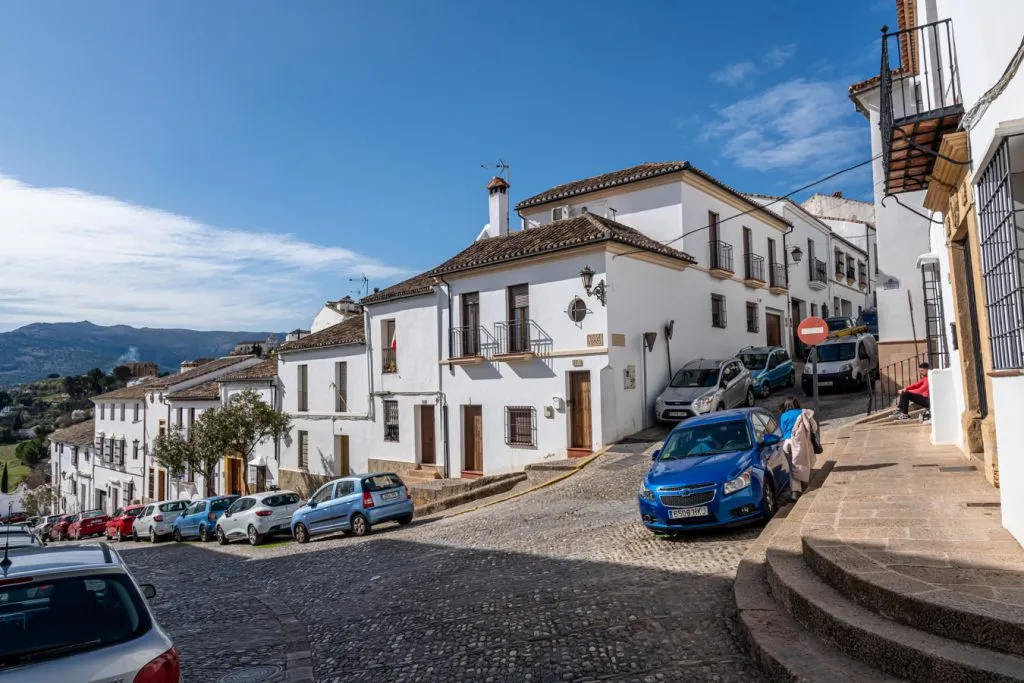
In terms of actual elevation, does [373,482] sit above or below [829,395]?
below

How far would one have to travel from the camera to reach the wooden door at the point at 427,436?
2322cm

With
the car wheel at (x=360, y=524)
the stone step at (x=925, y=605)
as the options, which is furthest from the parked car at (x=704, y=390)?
the stone step at (x=925, y=605)

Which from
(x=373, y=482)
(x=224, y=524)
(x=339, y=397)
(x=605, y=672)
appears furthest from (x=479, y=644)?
(x=339, y=397)

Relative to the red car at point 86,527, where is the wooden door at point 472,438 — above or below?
above

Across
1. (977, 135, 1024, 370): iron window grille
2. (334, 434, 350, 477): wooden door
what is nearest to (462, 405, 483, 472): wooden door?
(334, 434, 350, 477): wooden door

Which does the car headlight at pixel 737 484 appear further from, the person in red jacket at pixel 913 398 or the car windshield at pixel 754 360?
the car windshield at pixel 754 360

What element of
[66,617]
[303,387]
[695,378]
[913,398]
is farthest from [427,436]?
[66,617]

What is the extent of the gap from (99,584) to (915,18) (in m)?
12.4

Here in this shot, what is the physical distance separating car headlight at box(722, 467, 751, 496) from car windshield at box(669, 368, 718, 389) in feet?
33.9

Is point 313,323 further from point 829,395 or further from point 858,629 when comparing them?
point 858,629

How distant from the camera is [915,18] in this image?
10.4 m

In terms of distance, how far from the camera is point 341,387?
88.1ft

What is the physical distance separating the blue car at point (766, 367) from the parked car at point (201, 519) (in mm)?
16774

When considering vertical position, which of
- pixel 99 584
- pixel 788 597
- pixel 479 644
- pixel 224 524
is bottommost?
pixel 224 524
